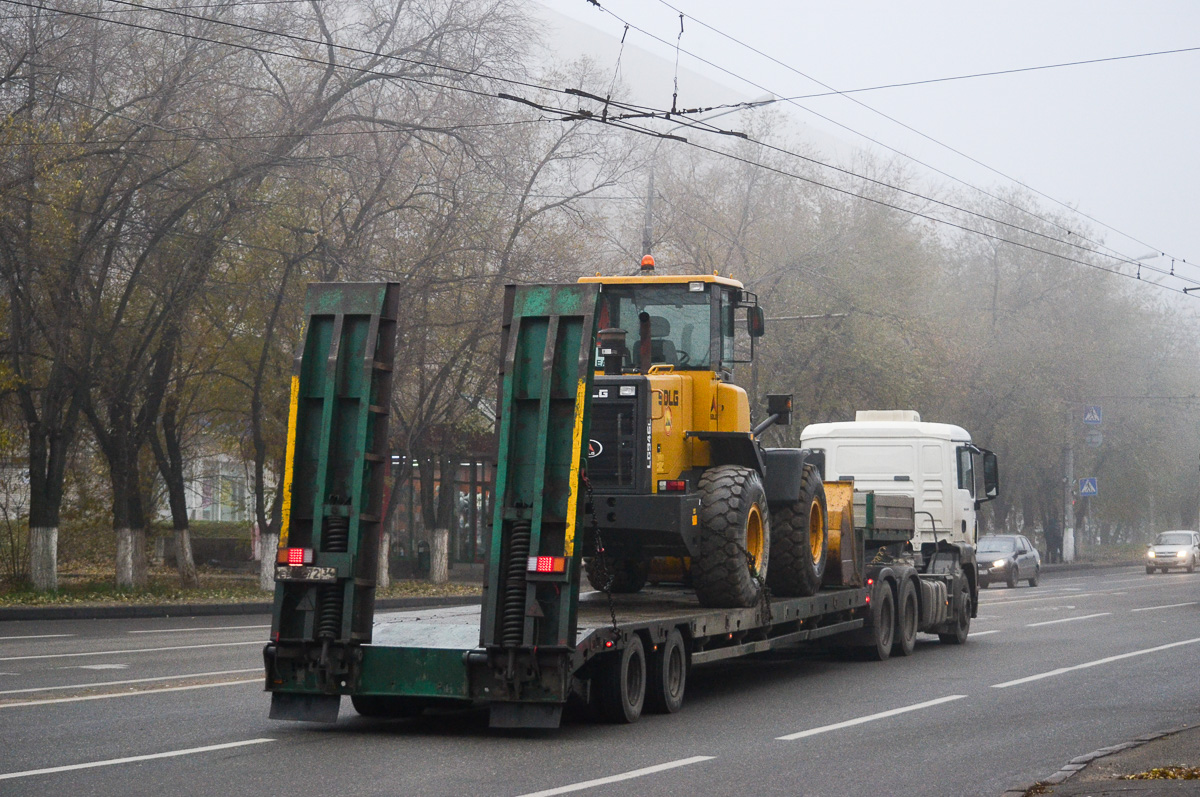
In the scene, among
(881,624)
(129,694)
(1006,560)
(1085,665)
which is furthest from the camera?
(1006,560)

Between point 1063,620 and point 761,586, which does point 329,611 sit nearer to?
point 761,586

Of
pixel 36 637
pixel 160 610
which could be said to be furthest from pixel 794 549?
pixel 160 610

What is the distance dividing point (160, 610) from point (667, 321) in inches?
578

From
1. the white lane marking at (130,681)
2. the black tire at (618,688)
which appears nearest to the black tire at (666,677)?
the black tire at (618,688)

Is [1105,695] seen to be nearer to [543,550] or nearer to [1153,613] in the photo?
[543,550]

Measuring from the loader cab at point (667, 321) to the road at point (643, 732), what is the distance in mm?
3181

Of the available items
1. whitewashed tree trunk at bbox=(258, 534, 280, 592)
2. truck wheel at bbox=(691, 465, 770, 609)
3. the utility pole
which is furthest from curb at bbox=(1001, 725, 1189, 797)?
the utility pole

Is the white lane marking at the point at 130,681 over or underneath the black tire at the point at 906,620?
underneath

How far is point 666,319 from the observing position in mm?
14172

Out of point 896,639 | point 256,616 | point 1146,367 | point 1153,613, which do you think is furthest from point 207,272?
point 1146,367

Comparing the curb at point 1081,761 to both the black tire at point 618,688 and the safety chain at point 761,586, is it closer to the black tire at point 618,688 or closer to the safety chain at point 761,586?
the black tire at point 618,688

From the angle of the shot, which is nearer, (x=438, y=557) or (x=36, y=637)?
(x=36, y=637)

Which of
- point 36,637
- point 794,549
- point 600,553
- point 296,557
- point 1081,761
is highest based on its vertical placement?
point 794,549

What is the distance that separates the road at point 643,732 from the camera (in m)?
8.53
